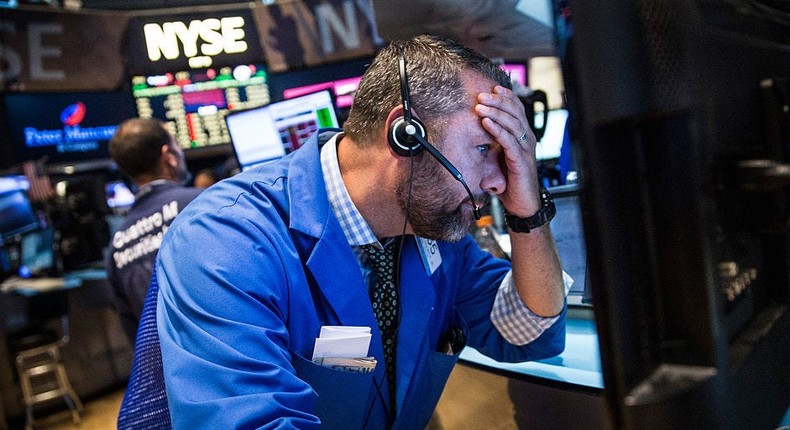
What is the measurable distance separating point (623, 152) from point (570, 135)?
0.05 m

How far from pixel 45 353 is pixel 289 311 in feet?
13.0

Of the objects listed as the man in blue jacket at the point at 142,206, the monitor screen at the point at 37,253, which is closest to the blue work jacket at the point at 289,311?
the man in blue jacket at the point at 142,206

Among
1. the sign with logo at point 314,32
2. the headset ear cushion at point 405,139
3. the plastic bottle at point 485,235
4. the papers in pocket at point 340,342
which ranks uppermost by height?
the sign with logo at point 314,32

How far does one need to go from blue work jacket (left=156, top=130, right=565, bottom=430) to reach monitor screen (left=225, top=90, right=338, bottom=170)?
726mm

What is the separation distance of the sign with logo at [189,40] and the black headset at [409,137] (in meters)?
4.68

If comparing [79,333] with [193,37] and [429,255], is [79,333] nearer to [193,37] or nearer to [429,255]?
[193,37]

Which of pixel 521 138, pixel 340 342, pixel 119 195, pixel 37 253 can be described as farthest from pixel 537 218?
pixel 119 195

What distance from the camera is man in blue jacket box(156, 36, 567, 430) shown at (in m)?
0.73

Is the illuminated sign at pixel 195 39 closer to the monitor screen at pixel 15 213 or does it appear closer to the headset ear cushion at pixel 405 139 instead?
the monitor screen at pixel 15 213

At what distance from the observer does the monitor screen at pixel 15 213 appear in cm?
438

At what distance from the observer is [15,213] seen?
445cm

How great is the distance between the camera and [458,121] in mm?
903

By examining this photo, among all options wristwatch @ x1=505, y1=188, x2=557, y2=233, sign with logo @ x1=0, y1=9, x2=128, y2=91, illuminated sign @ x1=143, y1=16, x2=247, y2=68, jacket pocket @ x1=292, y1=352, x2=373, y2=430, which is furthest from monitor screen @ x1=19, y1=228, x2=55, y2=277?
wristwatch @ x1=505, y1=188, x2=557, y2=233

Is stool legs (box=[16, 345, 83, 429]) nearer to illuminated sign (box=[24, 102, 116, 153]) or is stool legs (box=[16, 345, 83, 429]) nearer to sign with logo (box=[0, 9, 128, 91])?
illuminated sign (box=[24, 102, 116, 153])
